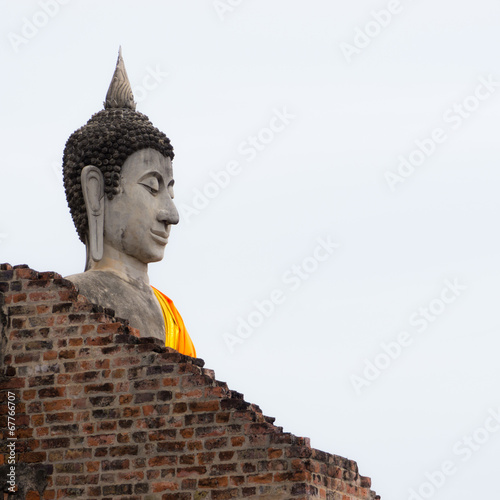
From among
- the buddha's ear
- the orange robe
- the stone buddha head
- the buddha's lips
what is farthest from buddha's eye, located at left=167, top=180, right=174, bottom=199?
A: the orange robe

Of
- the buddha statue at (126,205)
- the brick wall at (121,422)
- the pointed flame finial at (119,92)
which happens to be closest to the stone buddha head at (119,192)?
the buddha statue at (126,205)

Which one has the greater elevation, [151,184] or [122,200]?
[151,184]

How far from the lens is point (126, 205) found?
1398 cm

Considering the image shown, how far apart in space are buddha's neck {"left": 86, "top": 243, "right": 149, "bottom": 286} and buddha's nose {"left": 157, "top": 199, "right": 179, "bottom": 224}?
20.8 inches

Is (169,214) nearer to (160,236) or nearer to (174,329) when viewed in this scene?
(160,236)

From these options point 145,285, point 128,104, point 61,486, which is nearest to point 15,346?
point 61,486

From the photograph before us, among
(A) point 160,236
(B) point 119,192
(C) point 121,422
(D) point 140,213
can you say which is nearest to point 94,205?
(B) point 119,192

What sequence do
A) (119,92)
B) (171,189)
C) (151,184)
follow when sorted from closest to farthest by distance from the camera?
1. (151,184)
2. (171,189)
3. (119,92)

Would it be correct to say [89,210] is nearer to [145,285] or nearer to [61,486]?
[145,285]

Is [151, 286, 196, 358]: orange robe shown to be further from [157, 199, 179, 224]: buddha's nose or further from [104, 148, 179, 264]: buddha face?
[157, 199, 179, 224]: buddha's nose

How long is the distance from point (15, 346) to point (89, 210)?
2533 millimetres

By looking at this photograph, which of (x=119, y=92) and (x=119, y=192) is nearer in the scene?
(x=119, y=192)

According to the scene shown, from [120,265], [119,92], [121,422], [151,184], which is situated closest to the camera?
[121,422]

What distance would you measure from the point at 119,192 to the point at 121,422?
10.9 ft
